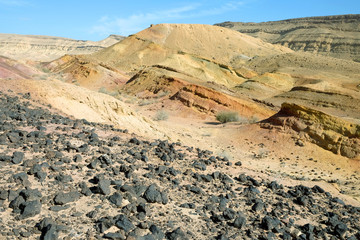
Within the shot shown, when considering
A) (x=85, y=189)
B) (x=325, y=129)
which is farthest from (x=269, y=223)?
(x=325, y=129)

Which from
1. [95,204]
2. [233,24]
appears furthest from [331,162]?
[233,24]

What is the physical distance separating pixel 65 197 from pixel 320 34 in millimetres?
99098

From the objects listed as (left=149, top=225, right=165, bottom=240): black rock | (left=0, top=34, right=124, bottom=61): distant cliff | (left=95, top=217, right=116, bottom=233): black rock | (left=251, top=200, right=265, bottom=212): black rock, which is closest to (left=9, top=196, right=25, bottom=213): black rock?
(left=95, top=217, right=116, bottom=233): black rock

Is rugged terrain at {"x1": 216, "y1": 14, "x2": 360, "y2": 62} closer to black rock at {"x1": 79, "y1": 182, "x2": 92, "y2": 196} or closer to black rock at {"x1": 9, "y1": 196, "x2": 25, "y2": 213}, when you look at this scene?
black rock at {"x1": 79, "y1": 182, "x2": 92, "y2": 196}

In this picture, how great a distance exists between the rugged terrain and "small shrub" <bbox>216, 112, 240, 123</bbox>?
6047cm

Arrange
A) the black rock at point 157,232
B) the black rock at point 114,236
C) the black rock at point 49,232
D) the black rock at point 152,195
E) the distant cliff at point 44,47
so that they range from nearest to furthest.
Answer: the black rock at point 49,232, the black rock at point 114,236, the black rock at point 157,232, the black rock at point 152,195, the distant cliff at point 44,47

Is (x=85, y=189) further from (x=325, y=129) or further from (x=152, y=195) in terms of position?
(x=325, y=129)

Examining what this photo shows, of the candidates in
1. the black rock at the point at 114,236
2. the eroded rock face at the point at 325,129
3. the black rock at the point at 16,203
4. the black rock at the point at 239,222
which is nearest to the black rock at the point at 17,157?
the black rock at the point at 16,203

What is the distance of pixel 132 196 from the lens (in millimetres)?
4145

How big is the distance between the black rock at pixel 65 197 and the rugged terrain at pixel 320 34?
7567 centimetres

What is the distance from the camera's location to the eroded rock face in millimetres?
12578

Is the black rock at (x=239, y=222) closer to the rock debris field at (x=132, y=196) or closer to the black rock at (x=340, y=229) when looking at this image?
the rock debris field at (x=132, y=196)

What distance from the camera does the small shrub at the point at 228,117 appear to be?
19.0 m

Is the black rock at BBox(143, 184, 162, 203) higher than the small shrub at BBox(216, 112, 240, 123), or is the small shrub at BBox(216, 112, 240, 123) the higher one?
the black rock at BBox(143, 184, 162, 203)
